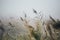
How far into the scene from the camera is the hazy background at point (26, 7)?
150cm

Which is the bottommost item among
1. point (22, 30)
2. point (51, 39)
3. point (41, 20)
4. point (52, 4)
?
point (51, 39)

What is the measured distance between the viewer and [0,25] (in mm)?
1478

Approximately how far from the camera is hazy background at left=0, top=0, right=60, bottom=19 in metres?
1.50

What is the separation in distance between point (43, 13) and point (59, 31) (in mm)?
303

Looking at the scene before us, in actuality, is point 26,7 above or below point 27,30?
above

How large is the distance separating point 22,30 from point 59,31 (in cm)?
47

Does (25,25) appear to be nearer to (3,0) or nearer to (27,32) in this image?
(27,32)

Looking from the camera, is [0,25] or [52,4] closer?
[0,25]

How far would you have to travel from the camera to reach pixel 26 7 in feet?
5.01

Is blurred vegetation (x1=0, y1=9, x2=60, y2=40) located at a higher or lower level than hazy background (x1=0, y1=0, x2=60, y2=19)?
lower

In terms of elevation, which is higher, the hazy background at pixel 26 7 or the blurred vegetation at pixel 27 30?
the hazy background at pixel 26 7

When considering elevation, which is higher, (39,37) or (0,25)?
(0,25)

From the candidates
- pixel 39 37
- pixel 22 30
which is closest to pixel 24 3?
pixel 22 30

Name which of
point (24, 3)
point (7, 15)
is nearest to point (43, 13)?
point (24, 3)
